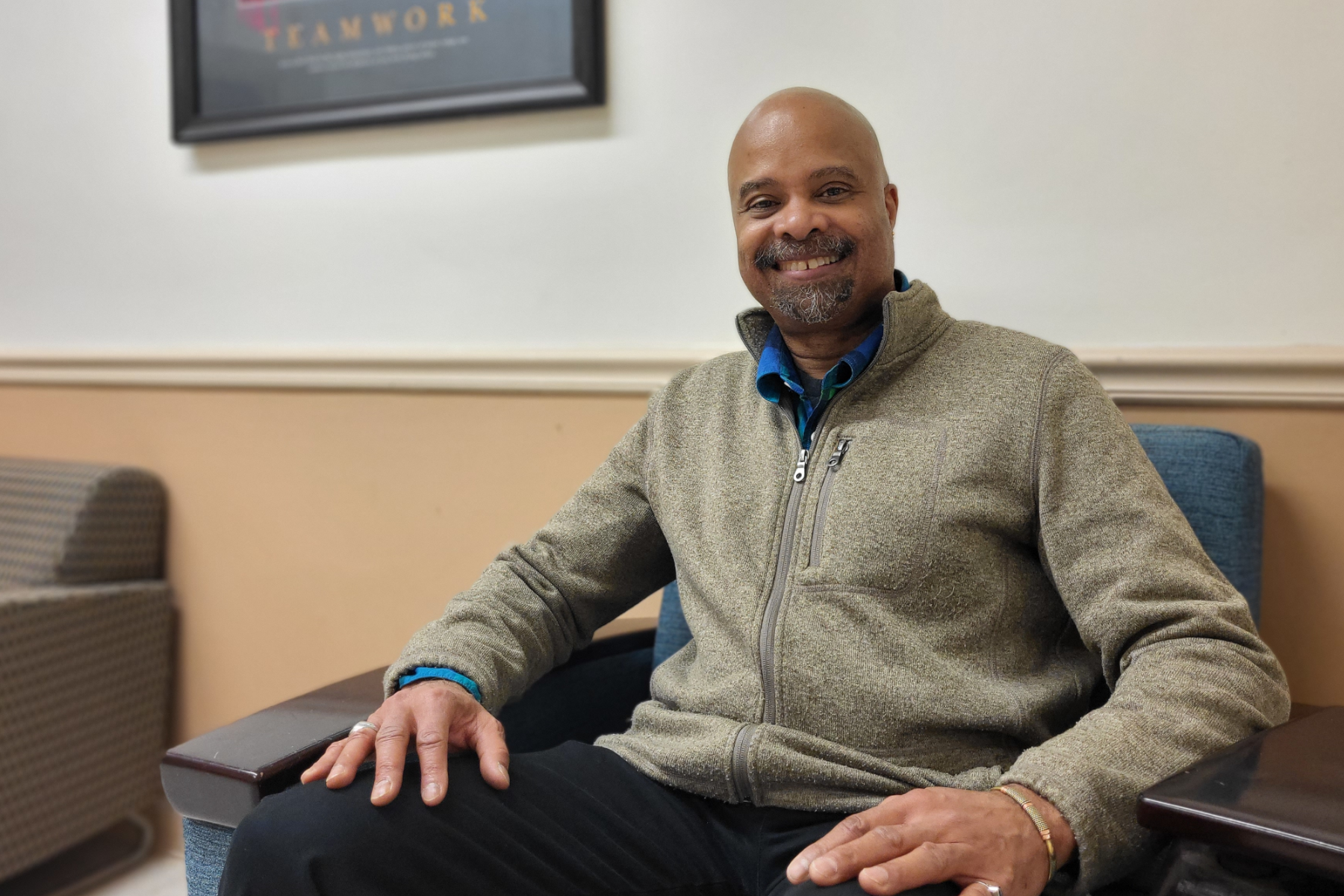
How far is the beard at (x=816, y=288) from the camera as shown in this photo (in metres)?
1.19

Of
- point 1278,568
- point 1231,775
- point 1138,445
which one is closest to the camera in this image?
point 1231,775

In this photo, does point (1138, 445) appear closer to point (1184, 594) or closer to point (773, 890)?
point (1184, 594)

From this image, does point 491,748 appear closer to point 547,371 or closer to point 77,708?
point 547,371

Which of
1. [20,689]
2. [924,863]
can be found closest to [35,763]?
[20,689]

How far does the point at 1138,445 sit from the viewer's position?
1048mm

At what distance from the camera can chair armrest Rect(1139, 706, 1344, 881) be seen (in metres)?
0.68

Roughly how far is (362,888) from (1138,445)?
Answer: 2.78ft

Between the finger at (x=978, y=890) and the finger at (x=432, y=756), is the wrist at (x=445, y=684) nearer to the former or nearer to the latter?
the finger at (x=432, y=756)

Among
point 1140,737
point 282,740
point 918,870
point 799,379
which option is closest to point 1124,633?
point 1140,737

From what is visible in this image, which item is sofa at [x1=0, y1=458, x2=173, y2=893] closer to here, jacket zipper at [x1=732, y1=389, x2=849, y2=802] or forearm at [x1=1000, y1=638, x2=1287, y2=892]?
jacket zipper at [x1=732, y1=389, x2=849, y2=802]

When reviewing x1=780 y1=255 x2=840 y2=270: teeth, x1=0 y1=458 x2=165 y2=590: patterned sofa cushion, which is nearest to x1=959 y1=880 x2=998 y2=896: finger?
x1=780 y1=255 x2=840 y2=270: teeth

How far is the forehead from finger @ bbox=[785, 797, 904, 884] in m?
0.69

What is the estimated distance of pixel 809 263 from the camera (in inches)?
47.4

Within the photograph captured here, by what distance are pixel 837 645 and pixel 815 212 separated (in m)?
0.49
